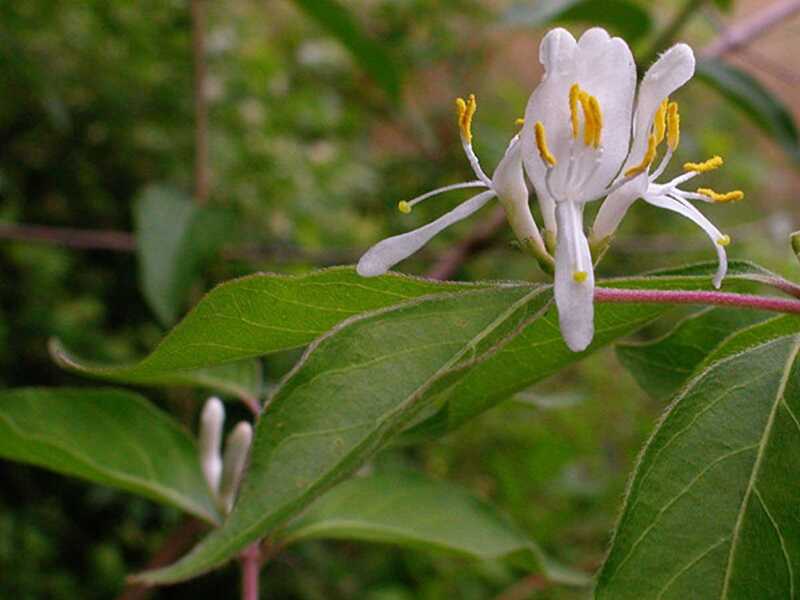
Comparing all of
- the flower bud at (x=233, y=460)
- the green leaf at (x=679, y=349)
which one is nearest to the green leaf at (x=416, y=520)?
the flower bud at (x=233, y=460)

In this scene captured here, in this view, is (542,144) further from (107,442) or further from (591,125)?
(107,442)

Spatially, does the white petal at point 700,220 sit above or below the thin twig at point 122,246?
below

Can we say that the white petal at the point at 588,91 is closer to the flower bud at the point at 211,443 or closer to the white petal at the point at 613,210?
the white petal at the point at 613,210

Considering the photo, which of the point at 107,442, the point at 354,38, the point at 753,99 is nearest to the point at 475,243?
the point at 354,38

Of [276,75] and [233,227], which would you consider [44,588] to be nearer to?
[233,227]

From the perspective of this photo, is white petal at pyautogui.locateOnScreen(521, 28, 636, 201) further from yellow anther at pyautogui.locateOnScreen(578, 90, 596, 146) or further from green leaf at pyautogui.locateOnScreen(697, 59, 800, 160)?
green leaf at pyautogui.locateOnScreen(697, 59, 800, 160)

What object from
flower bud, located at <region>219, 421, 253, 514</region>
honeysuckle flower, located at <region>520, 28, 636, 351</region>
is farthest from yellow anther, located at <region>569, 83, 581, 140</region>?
flower bud, located at <region>219, 421, 253, 514</region>
